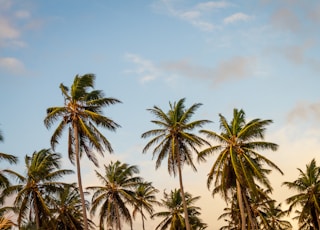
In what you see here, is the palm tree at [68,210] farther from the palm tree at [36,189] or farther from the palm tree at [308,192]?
the palm tree at [308,192]

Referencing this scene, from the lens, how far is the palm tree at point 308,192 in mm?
51188

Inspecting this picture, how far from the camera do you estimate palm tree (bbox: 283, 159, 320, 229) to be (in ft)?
168

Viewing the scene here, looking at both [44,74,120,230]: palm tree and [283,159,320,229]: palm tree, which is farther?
[283,159,320,229]: palm tree

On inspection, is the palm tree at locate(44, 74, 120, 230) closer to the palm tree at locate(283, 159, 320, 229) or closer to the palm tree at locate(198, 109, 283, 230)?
the palm tree at locate(198, 109, 283, 230)

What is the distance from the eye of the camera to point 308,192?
5184 centimetres

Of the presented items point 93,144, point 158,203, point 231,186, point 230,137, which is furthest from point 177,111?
point 158,203

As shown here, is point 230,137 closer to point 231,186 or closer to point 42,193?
point 231,186

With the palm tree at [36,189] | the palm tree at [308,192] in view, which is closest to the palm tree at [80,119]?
the palm tree at [36,189]

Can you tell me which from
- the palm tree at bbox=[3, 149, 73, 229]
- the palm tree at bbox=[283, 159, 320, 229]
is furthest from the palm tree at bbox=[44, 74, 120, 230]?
the palm tree at bbox=[283, 159, 320, 229]

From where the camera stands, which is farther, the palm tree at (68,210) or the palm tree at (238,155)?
the palm tree at (68,210)

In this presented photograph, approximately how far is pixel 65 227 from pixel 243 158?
24.5m

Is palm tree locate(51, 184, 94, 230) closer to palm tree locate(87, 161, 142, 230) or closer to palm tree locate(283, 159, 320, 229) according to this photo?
palm tree locate(87, 161, 142, 230)

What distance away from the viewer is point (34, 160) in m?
42.2

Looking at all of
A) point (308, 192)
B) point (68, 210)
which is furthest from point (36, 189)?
point (308, 192)
